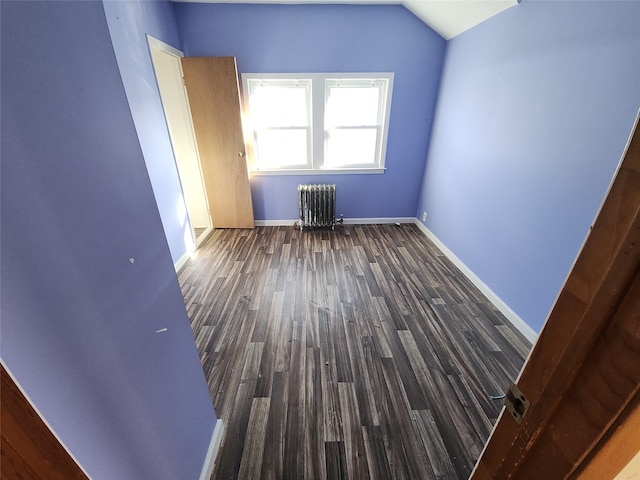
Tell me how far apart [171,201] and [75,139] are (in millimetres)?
2514

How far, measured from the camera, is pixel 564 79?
1.70 meters

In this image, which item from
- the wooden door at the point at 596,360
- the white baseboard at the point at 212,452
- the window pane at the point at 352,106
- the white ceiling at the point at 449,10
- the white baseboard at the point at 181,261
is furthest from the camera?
the window pane at the point at 352,106

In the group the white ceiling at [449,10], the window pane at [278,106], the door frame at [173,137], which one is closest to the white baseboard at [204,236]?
the door frame at [173,137]

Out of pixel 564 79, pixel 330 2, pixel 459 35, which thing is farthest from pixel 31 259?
pixel 459 35

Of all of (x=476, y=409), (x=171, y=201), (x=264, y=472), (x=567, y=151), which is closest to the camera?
(x=264, y=472)

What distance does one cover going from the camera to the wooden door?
1.09 ft

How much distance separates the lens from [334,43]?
3.09 m

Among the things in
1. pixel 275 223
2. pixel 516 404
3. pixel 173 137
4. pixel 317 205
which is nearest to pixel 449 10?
pixel 317 205

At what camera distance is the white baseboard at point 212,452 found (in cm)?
120

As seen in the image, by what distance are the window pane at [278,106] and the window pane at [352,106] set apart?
35cm

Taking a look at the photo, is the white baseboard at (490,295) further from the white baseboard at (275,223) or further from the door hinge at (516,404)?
the white baseboard at (275,223)

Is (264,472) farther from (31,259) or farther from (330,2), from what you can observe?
(330,2)

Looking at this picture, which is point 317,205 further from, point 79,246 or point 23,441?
point 23,441

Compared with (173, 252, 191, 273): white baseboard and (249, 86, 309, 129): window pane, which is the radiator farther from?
(173, 252, 191, 273): white baseboard
